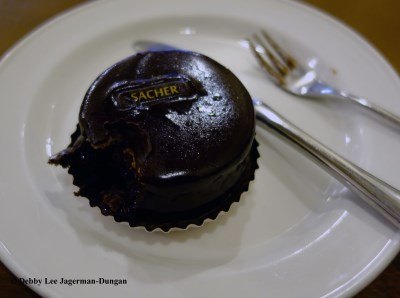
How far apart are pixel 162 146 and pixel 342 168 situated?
1.70ft

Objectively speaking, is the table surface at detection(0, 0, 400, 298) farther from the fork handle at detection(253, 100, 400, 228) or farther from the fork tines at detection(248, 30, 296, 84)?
the fork handle at detection(253, 100, 400, 228)

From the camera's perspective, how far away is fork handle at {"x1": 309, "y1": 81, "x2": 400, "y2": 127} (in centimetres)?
130

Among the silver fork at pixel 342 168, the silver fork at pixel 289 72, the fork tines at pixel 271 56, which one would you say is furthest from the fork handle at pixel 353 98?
the silver fork at pixel 342 168

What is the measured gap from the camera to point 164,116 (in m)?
1.06

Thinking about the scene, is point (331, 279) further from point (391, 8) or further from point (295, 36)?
point (391, 8)

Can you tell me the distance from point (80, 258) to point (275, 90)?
938 mm

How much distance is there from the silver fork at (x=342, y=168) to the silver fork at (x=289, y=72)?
8.3 inches

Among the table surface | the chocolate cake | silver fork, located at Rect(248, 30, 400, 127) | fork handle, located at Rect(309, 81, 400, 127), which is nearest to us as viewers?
the chocolate cake

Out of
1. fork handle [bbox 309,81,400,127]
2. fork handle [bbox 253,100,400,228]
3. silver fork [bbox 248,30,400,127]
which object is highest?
silver fork [bbox 248,30,400,127]

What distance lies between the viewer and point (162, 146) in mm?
1003

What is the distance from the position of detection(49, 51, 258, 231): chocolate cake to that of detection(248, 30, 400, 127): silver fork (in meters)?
0.42

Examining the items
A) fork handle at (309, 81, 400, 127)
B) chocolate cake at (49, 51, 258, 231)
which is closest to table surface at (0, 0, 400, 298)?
fork handle at (309, 81, 400, 127)

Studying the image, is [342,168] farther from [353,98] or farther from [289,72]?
[289,72]

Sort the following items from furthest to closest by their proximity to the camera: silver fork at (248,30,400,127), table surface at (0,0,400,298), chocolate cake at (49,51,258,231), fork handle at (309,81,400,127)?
table surface at (0,0,400,298) < silver fork at (248,30,400,127) < fork handle at (309,81,400,127) < chocolate cake at (49,51,258,231)
